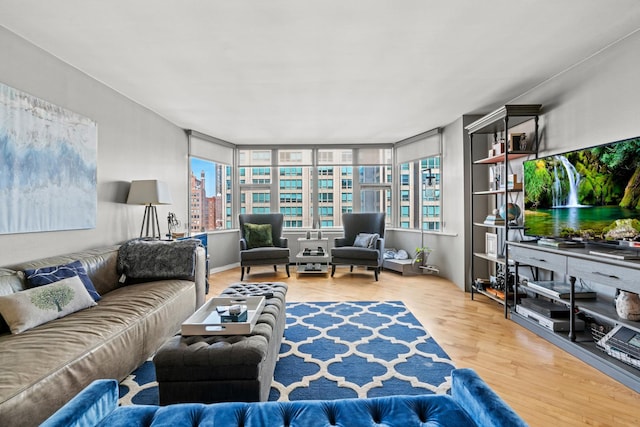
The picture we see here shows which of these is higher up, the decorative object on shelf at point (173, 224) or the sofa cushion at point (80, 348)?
the decorative object on shelf at point (173, 224)

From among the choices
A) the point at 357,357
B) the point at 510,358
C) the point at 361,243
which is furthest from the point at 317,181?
the point at 510,358

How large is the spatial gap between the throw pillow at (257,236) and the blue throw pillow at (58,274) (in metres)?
A: 2.82

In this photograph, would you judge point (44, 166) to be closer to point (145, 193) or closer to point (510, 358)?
point (145, 193)

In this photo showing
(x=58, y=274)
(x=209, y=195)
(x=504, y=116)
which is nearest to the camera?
(x=58, y=274)

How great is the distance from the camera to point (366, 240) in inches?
206

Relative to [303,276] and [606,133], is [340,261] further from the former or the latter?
[606,133]

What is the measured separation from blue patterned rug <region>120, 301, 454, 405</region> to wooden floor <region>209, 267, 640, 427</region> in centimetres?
→ 25

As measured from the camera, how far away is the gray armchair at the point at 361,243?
487cm

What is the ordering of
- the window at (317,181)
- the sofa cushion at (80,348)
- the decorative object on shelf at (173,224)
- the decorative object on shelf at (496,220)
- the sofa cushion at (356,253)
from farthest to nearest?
the window at (317,181), the sofa cushion at (356,253), the decorative object on shelf at (173,224), the decorative object on shelf at (496,220), the sofa cushion at (80,348)

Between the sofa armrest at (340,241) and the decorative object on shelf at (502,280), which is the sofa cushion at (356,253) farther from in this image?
the decorative object on shelf at (502,280)

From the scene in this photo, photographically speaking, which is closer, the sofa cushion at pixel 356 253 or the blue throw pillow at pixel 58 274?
the blue throw pillow at pixel 58 274

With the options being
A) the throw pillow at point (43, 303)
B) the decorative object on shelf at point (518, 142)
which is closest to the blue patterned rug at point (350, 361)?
the throw pillow at point (43, 303)

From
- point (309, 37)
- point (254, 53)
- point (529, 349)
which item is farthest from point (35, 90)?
point (529, 349)

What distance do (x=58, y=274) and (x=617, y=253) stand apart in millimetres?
3779
